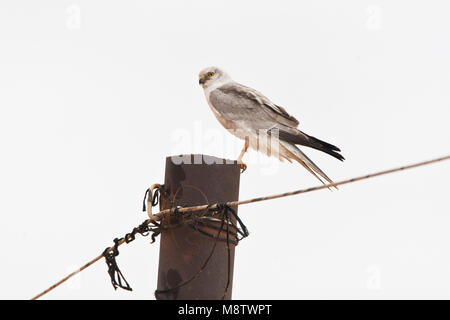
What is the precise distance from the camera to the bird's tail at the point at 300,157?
6.49 metres

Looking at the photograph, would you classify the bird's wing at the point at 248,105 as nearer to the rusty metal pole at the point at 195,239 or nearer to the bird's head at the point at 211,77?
the bird's head at the point at 211,77

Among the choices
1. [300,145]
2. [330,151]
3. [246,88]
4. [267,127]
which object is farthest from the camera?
[246,88]

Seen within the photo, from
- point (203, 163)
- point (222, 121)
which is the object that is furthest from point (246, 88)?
point (203, 163)

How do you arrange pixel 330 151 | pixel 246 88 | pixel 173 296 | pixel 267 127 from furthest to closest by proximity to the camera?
pixel 246 88 → pixel 267 127 → pixel 330 151 → pixel 173 296

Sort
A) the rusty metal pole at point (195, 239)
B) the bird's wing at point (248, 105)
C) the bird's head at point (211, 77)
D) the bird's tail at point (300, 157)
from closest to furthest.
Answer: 1. the rusty metal pole at point (195, 239)
2. the bird's tail at point (300, 157)
3. the bird's wing at point (248, 105)
4. the bird's head at point (211, 77)

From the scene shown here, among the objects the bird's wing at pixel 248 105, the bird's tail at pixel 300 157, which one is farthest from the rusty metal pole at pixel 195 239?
the bird's wing at pixel 248 105

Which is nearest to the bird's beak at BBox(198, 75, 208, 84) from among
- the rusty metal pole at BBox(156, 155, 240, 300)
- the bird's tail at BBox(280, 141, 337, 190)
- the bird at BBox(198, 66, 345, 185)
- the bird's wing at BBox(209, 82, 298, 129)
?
the bird at BBox(198, 66, 345, 185)

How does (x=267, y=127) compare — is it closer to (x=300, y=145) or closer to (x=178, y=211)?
(x=300, y=145)

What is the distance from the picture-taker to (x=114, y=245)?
4996mm

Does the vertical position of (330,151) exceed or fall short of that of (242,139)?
it falls short

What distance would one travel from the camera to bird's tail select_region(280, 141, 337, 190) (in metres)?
6.49

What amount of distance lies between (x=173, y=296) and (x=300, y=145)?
2.72 m

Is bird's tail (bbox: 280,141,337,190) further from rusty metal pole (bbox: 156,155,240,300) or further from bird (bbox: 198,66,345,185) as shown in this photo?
rusty metal pole (bbox: 156,155,240,300)

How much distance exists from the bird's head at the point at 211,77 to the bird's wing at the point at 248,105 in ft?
0.83
